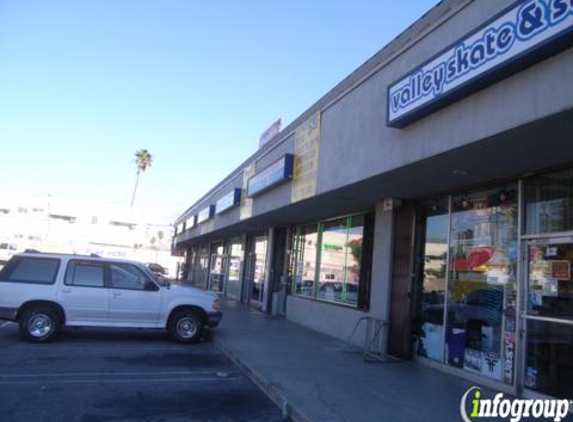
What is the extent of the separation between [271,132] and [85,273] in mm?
9263

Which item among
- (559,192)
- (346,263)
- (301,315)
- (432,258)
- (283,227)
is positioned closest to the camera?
(559,192)

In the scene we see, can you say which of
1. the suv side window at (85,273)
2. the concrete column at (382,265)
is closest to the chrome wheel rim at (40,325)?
the suv side window at (85,273)

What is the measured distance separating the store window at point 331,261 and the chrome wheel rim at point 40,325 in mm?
6854

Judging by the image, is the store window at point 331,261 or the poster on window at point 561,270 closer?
the poster on window at point 561,270

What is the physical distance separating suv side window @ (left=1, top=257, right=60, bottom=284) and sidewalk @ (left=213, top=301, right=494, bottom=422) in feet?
12.7

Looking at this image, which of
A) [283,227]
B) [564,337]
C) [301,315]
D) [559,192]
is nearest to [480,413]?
[564,337]

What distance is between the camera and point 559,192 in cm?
765

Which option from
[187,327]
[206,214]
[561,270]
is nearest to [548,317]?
[561,270]

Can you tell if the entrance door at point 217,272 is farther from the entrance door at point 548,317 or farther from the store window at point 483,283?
the entrance door at point 548,317

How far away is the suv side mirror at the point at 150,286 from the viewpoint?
11711 millimetres

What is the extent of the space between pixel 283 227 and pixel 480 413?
12.7 m

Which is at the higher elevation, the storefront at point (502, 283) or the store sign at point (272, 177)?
the store sign at point (272, 177)

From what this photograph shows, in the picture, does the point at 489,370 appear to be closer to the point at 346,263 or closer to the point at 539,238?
the point at 539,238

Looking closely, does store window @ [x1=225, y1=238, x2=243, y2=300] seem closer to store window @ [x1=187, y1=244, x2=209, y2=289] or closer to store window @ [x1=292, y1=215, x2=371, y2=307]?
store window @ [x1=187, y1=244, x2=209, y2=289]
